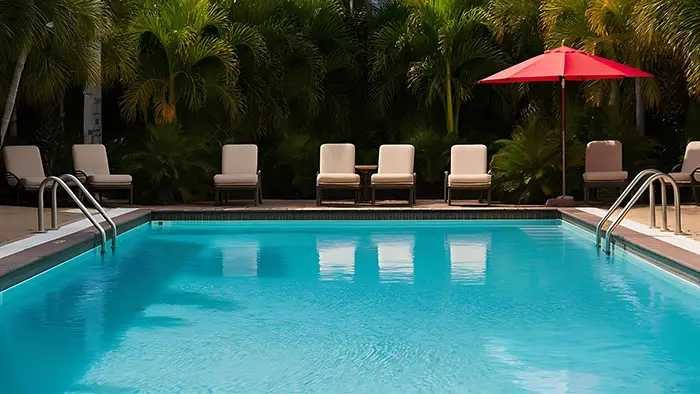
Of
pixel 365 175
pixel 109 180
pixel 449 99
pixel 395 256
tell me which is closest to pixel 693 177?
pixel 449 99

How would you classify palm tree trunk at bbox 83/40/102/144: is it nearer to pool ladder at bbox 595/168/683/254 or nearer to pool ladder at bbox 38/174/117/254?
pool ladder at bbox 38/174/117/254

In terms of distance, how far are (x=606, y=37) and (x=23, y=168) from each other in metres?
9.00

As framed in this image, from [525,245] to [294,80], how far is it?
6.70m

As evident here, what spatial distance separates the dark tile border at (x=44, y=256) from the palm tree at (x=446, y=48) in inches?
262

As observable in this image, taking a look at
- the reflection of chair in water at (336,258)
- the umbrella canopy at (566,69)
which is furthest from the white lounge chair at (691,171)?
the reflection of chair in water at (336,258)

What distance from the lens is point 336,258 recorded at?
10273 millimetres

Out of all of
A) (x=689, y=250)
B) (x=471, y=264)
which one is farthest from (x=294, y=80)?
(x=689, y=250)

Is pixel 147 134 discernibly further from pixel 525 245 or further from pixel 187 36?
pixel 525 245

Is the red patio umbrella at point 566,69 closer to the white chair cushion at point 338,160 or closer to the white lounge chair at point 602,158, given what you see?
the white lounge chair at point 602,158

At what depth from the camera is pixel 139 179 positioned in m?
15.4

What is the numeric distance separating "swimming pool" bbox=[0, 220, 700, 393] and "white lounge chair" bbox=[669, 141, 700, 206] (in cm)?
381

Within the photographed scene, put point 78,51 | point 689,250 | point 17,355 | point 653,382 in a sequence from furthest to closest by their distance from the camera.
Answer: point 78,51, point 689,250, point 17,355, point 653,382

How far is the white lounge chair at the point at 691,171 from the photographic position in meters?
14.1

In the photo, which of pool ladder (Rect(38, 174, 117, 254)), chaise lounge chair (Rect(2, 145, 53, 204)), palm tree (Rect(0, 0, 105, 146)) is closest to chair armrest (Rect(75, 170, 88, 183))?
chaise lounge chair (Rect(2, 145, 53, 204))
